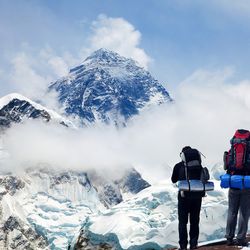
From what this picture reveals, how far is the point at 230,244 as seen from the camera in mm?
15664

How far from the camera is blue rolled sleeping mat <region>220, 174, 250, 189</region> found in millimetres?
14594

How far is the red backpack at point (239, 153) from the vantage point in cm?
1486

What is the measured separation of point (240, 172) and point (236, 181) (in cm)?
38

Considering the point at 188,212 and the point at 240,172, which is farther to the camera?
the point at 188,212

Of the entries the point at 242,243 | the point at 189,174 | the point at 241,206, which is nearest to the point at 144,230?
the point at 242,243

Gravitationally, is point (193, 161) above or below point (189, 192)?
above

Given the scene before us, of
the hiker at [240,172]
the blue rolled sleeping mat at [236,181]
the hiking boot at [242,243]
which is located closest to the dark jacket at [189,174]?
the blue rolled sleeping mat at [236,181]

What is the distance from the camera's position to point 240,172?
14.9 m

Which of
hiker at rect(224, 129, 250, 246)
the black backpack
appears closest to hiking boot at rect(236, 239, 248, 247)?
hiker at rect(224, 129, 250, 246)

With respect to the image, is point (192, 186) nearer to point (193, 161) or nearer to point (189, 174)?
point (189, 174)

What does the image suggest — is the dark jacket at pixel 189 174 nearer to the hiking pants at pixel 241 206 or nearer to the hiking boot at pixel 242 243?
the hiking pants at pixel 241 206

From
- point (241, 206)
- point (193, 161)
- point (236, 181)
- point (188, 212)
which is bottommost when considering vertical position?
point (188, 212)

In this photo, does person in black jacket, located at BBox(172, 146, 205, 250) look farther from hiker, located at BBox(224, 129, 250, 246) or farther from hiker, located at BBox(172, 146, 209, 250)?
hiker, located at BBox(224, 129, 250, 246)

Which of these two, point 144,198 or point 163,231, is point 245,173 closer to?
point 163,231
